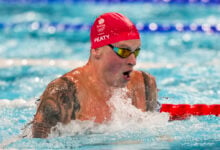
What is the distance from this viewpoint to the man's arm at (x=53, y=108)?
292 centimetres

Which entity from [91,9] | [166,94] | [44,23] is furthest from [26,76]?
[91,9]

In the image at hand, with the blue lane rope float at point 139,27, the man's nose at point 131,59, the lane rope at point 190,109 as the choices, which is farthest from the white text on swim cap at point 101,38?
the blue lane rope float at point 139,27

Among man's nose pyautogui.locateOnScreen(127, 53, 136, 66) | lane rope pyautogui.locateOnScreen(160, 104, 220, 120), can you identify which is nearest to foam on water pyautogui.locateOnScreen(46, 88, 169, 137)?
man's nose pyautogui.locateOnScreen(127, 53, 136, 66)

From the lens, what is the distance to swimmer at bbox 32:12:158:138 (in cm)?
→ 294

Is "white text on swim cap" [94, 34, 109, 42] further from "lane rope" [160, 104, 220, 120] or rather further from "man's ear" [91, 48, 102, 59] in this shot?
"lane rope" [160, 104, 220, 120]

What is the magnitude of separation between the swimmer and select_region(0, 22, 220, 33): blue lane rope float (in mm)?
5106

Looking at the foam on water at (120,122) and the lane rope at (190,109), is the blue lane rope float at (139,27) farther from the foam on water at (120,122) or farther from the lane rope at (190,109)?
the foam on water at (120,122)

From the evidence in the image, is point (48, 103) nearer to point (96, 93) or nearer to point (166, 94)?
point (96, 93)

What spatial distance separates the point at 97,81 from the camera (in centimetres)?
313

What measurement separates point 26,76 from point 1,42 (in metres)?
2.05

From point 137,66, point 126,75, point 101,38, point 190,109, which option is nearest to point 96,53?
point 101,38

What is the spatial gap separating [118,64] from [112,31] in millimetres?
193

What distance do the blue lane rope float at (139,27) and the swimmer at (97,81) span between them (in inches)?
201

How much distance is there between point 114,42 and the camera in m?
3.04
